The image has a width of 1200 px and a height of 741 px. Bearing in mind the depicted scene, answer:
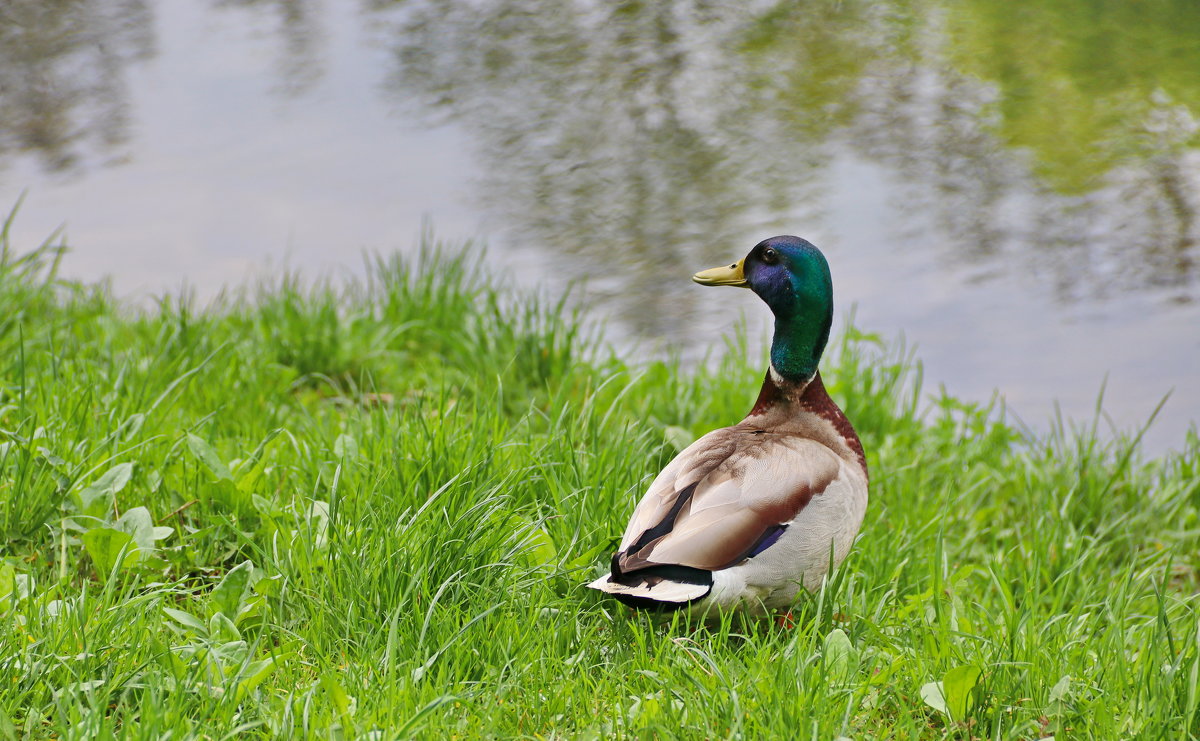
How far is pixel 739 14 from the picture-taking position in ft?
28.3

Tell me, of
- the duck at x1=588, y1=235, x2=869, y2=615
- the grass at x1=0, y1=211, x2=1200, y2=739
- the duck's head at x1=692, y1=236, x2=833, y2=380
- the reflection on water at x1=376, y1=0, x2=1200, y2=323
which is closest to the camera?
the grass at x1=0, y1=211, x2=1200, y2=739

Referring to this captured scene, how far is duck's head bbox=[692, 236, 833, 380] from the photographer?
3090mm

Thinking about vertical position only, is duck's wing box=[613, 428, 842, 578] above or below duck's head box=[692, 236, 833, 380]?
below

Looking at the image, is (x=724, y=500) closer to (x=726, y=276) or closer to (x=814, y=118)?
(x=726, y=276)

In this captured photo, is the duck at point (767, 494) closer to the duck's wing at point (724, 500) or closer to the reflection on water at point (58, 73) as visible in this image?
the duck's wing at point (724, 500)

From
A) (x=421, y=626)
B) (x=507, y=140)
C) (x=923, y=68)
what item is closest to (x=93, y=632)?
(x=421, y=626)

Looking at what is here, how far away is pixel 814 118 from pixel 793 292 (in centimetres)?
473

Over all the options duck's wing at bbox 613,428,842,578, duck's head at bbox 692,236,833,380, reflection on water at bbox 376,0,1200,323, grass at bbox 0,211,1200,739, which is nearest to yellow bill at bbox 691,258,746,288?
duck's head at bbox 692,236,833,380

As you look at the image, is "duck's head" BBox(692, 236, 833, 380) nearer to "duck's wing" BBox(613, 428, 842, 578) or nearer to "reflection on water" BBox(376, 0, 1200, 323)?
"duck's wing" BBox(613, 428, 842, 578)

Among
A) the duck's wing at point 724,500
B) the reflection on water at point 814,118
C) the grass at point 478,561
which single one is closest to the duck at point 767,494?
the duck's wing at point 724,500

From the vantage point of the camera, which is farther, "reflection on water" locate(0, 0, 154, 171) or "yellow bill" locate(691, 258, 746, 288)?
"reflection on water" locate(0, 0, 154, 171)

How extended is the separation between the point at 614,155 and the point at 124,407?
4119 mm

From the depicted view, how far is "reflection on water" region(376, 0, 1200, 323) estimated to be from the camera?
636 centimetres

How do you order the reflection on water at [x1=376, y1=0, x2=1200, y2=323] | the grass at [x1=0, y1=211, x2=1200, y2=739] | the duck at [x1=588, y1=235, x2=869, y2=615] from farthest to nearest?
the reflection on water at [x1=376, y1=0, x2=1200, y2=323]
the duck at [x1=588, y1=235, x2=869, y2=615]
the grass at [x1=0, y1=211, x2=1200, y2=739]
